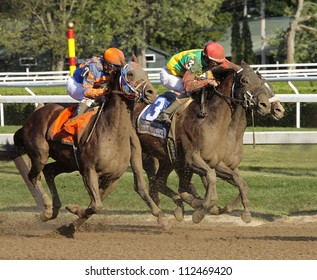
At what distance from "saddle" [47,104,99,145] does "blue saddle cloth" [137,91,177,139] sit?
2.23 feet

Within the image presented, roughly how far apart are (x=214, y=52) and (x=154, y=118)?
2.81 feet

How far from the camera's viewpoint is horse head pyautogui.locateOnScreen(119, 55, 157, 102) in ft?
23.6

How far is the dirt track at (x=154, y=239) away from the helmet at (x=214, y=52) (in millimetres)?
1524

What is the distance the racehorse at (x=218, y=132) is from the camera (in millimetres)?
7926

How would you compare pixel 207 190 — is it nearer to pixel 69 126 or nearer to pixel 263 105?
pixel 263 105

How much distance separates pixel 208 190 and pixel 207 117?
65 cm

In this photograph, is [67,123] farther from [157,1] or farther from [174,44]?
[174,44]

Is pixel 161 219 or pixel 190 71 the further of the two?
pixel 190 71

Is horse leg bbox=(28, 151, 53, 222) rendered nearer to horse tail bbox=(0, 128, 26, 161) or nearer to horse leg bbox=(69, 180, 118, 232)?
horse tail bbox=(0, 128, 26, 161)

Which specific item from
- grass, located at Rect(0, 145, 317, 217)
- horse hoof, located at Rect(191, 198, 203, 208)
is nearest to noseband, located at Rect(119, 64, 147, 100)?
horse hoof, located at Rect(191, 198, 203, 208)

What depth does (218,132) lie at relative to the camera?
7.99 metres

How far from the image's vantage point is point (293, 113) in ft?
48.2

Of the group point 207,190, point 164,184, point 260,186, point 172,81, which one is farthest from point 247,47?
point 207,190

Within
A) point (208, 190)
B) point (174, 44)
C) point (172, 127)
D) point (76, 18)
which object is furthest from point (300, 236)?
point (174, 44)
